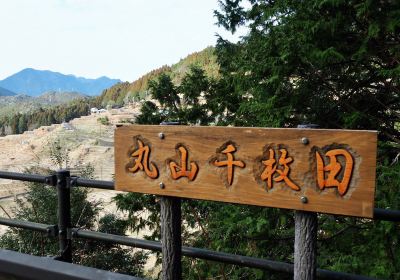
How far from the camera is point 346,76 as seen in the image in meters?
5.96

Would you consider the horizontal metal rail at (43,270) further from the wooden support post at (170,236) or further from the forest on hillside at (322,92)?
the forest on hillside at (322,92)

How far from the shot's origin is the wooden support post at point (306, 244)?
68.1 inches

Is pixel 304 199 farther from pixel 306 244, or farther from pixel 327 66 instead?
pixel 327 66

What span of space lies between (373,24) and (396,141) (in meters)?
1.63

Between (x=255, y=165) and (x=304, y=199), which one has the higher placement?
(x=255, y=165)

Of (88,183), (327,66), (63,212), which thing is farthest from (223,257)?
(327,66)

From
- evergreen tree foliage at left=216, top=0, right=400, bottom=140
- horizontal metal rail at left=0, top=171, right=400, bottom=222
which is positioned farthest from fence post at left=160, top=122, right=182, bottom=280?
evergreen tree foliage at left=216, top=0, right=400, bottom=140

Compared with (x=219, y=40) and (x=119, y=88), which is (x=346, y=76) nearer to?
(x=219, y=40)

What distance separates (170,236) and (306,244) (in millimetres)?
709

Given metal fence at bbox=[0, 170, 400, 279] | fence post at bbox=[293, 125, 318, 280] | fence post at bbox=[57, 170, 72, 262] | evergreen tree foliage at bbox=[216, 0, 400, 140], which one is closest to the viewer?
fence post at bbox=[293, 125, 318, 280]

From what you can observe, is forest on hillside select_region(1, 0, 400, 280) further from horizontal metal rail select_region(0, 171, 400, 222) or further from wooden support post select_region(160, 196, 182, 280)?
wooden support post select_region(160, 196, 182, 280)

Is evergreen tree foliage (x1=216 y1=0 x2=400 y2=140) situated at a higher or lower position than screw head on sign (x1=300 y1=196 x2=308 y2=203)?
higher

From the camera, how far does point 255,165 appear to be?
5.73 ft

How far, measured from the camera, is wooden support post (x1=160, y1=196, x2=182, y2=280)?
2.10 meters
